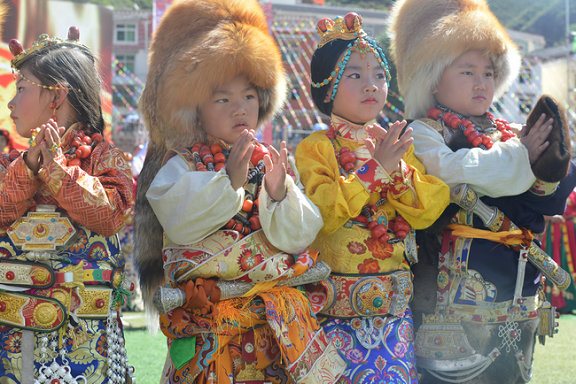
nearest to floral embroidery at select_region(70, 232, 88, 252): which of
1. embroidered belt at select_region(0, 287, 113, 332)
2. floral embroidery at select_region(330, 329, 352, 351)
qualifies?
embroidered belt at select_region(0, 287, 113, 332)

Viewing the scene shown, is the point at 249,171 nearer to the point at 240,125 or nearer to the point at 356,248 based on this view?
the point at 240,125

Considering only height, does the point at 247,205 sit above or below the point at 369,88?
below

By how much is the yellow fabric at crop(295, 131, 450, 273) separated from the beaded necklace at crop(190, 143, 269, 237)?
219mm

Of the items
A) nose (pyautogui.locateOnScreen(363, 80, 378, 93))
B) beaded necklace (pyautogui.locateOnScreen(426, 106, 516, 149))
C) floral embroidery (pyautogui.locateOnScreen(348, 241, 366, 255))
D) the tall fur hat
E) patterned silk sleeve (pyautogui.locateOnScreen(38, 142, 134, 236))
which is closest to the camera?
patterned silk sleeve (pyautogui.locateOnScreen(38, 142, 134, 236))

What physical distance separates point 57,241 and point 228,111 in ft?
2.95

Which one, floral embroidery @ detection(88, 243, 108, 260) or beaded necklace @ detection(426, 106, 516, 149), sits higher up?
beaded necklace @ detection(426, 106, 516, 149)

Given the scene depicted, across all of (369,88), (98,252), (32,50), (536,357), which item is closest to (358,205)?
(369,88)

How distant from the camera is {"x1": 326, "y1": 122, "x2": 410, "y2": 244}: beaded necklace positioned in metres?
3.01

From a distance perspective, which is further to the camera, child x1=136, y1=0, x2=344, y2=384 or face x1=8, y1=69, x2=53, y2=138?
face x1=8, y1=69, x2=53, y2=138

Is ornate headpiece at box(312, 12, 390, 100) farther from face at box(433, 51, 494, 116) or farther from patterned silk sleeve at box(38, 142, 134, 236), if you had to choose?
patterned silk sleeve at box(38, 142, 134, 236)

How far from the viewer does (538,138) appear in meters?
3.18

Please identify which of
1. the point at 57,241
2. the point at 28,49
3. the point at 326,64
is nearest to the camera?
the point at 57,241

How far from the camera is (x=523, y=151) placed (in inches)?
125

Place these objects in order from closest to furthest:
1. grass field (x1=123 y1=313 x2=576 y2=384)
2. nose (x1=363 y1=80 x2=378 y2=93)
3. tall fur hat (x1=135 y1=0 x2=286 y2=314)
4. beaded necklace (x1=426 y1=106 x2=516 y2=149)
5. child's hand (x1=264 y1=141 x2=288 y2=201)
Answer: child's hand (x1=264 y1=141 x2=288 y2=201) → tall fur hat (x1=135 y1=0 x2=286 y2=314) → nose (x1=363 y1=80 x2=378 y2=93) → beaded necklace (x1=426 y1=106 x2=516 y2=149) → grass field (x1=123 y1=313 x2=576 y2=384)
